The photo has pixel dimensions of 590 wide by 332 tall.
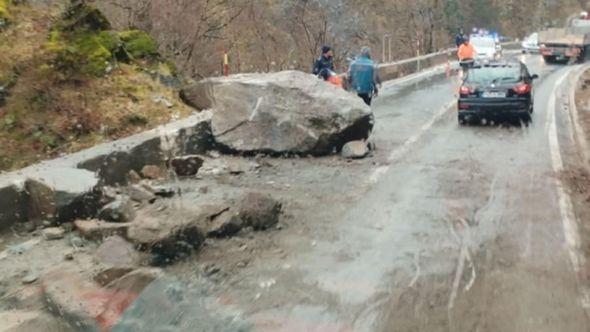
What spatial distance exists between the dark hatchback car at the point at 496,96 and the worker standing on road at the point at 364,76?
7.09 ft

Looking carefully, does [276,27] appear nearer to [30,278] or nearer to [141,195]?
[141,195]

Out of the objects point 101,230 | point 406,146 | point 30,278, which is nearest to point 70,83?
point 101,230

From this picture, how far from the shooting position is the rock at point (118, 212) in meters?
7.25

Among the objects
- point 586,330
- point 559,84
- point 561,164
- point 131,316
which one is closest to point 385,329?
point 586,330

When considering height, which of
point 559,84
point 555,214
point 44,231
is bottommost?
point 559,84

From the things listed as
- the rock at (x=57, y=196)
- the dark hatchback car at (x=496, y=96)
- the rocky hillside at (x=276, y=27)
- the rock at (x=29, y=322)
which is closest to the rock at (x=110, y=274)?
the rock at (x=29, y=322)

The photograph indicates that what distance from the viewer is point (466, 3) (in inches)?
2872

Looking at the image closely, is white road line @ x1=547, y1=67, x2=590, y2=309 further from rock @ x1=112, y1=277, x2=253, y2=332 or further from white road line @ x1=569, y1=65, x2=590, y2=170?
rock @ x1=112, y1=277, x2=253, y2=332

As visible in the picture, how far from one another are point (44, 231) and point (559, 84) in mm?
24433

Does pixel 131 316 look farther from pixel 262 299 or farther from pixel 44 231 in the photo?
pixel 44 231

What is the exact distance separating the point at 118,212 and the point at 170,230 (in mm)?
945

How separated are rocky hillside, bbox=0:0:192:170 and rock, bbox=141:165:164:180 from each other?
781 millimetres

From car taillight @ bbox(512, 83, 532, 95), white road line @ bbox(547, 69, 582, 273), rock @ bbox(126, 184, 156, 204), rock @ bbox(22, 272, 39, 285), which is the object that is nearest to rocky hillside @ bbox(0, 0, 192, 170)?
rock @ bbox(126, 184, 156, 204)

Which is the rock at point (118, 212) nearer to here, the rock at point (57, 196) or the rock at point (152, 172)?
the rock at point (57, 196)
